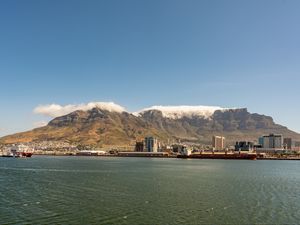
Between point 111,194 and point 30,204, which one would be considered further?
point 111,194

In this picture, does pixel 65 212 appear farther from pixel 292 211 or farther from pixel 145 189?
pixel 292 211

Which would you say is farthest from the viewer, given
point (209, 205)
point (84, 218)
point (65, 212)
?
point (209, 205)

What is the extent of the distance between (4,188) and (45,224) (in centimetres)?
4125

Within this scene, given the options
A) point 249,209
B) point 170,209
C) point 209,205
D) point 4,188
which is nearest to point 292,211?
point 249,209

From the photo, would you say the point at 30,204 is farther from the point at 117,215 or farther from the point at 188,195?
the point at 188,195

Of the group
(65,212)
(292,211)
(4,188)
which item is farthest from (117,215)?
(4,188)

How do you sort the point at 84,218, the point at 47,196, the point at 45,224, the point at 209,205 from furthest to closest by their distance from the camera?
the point at 47,196
the point at 209,205
the point at 84,218
the point at 45,224

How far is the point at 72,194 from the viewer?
70.3m

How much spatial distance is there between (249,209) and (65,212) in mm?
30066

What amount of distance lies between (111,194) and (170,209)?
19512mm

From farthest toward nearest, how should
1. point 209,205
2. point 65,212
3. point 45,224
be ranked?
point 209,205 < point 65,212 < point 45,224

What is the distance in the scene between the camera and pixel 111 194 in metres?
71.1

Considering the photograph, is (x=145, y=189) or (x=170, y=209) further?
(x=145, y=189)

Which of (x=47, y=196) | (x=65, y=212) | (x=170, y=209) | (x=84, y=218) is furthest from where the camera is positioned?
(x=47, y=196)
